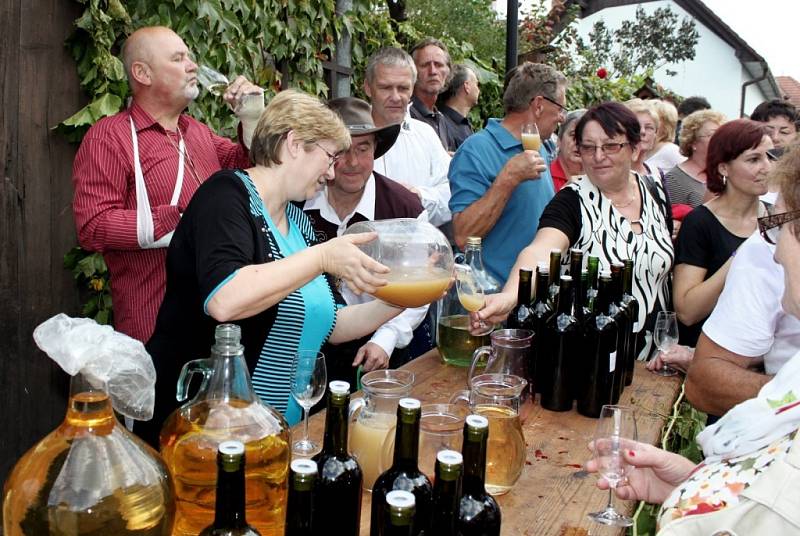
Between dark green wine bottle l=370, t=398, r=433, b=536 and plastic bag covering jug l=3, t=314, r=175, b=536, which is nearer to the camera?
plastic bag covering jug l=3, t=314, r=175, b=536

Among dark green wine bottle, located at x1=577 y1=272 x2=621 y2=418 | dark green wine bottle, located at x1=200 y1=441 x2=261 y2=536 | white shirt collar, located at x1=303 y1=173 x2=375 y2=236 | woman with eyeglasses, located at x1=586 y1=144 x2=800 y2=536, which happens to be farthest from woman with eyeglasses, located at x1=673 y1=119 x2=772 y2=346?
dark green wine bottle, located at x1=200 y1=441 x2=261 y2=536

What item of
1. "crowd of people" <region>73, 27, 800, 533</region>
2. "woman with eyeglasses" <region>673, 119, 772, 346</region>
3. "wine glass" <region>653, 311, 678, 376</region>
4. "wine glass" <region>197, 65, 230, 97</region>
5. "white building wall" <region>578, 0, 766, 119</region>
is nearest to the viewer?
"crowd of people" <region>73, 27, 800, 533</region>

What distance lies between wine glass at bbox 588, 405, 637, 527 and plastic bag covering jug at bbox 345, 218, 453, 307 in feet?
1.86

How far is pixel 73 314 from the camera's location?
3.25 m

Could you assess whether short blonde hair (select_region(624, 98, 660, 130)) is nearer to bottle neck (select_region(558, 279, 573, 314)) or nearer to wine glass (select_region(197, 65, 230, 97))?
wine glass (select_region(197, 65, 230, 97))

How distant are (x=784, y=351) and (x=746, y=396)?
0.20 m

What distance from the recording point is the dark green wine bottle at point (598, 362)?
2.03 metres

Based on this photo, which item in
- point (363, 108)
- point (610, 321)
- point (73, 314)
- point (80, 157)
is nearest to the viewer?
point (610, 321)

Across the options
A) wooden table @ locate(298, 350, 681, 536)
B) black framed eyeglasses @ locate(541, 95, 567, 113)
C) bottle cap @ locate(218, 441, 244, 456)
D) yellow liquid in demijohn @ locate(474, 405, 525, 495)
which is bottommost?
wooden table @ locate(298, 350, 681, 536)

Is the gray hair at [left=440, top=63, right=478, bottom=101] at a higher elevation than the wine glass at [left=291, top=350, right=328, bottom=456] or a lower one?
higher

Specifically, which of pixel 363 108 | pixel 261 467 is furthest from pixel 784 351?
pixel 363 108

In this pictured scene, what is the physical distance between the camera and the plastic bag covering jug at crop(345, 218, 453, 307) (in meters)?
1.89

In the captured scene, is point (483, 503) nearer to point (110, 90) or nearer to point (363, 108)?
point (363, 108)

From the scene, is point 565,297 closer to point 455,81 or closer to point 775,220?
point 775,220
